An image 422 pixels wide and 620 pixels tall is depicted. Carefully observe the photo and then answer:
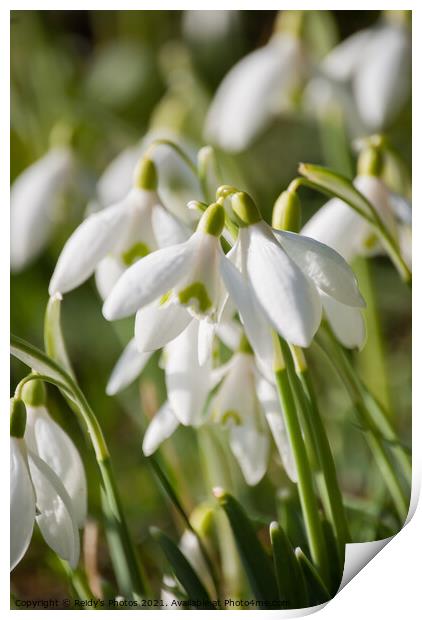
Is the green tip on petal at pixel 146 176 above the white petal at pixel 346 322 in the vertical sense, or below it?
above

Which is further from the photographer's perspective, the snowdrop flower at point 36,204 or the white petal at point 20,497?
the snowdrop flower at point 36,204

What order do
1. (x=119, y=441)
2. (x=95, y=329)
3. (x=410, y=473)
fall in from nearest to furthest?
1. (x=410, y=473)
2. (x=119, y=441)
3. (x=95, y=329)

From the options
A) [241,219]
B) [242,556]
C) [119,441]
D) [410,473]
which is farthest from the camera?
[119,441]

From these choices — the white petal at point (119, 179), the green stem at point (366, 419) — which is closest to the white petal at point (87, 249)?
the green stem at point (366, 419)

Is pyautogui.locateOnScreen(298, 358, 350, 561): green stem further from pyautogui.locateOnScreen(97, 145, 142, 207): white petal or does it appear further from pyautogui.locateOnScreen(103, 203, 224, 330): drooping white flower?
pyautogui.locateOnScreen(97, 145, 142, 207): white petal

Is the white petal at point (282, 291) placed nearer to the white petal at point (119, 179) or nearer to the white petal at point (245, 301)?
the white petal at point (245, 301)

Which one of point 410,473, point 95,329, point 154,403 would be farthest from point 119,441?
point 410,473

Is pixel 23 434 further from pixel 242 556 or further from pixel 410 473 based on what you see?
pixel 410 473
